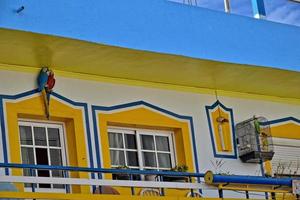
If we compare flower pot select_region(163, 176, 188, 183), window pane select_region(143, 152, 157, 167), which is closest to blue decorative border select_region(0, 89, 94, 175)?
window pane select_region(143, 152, 157, 167)

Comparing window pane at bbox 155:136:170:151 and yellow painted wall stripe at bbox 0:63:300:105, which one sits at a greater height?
yellow painted wall stripe at bbox 0:63:300:105

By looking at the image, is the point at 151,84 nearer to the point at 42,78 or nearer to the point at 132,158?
the point at 132,158

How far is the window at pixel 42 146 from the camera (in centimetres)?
1047

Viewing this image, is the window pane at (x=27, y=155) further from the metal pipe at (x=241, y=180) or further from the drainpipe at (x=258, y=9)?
the drainpipe at (x=258, y=9)

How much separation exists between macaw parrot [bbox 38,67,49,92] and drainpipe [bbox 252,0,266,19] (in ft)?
12.3

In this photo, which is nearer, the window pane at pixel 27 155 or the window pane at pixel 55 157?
the window pane at pixel 27 155

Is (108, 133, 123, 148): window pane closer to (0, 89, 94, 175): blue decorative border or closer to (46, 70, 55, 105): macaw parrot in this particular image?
(0, 89, 94, 175): blue decorative border

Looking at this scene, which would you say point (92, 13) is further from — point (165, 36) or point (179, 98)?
point (179, 98)

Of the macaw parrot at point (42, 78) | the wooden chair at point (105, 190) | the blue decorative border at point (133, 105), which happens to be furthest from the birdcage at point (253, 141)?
the macaw parrot at point (42, 78)

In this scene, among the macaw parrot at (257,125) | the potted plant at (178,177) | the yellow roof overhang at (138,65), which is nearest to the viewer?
the yellow roof overhang at (138,65)

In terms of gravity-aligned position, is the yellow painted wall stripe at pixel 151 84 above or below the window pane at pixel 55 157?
above

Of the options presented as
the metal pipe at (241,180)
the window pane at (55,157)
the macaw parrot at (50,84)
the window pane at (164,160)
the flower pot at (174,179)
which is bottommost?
the metal pipe at (241,180)

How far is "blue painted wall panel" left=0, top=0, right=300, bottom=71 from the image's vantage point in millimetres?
9695

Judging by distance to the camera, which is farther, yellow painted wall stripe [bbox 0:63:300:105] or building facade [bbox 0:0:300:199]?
yellow painted wall stripe [bbox 0:63:300:105]
